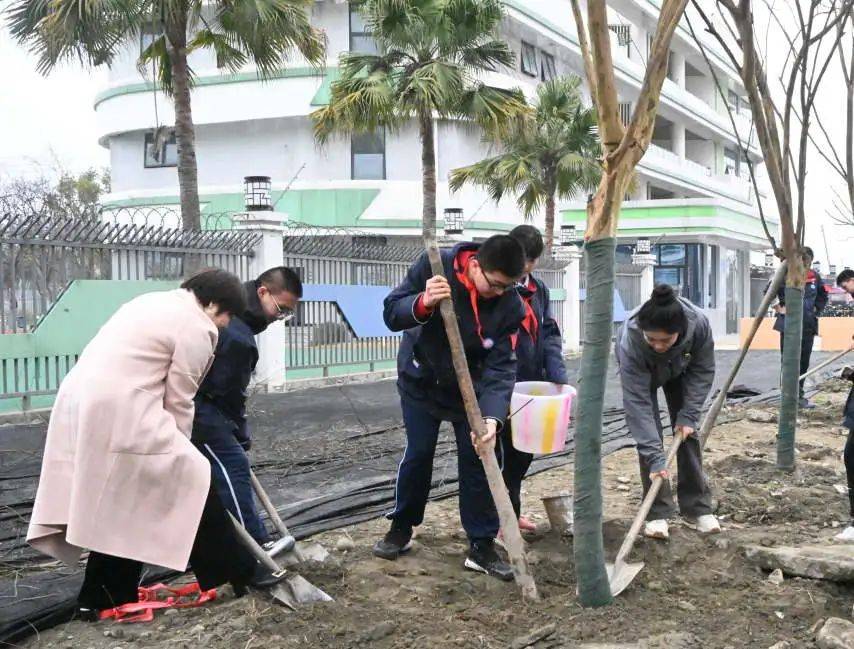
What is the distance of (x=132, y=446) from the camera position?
3164 mm

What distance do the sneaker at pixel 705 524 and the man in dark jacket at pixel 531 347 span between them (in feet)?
2.75

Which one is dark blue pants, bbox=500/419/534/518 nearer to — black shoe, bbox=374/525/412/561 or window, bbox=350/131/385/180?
black shoe, bbox=374/525/412/561

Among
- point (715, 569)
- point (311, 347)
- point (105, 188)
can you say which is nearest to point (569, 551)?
point (715, 569)

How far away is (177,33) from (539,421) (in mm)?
9440

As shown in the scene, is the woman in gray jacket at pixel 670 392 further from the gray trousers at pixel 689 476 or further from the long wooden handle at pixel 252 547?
the long wooden handle at pixel 252 547

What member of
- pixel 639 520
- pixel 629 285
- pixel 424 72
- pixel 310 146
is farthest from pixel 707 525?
pixel 310 146

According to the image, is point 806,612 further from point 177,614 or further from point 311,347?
point 311,347

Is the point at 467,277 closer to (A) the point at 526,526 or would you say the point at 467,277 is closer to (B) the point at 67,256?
(A) the point at 526,526

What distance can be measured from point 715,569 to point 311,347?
8.64m

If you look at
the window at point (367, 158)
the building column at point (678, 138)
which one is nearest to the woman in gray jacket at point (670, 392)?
the window at point (367, 158)

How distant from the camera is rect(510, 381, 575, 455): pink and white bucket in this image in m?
3.96

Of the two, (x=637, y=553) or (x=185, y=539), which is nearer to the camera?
(x=185, y=539)

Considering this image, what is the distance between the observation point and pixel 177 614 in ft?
11.5

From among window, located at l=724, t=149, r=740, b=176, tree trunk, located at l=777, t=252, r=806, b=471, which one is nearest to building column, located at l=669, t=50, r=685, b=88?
window, located at l=724, t=149, r=740, b=176
